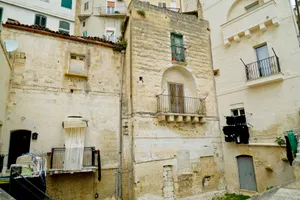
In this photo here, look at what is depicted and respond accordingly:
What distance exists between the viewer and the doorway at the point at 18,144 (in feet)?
26.6

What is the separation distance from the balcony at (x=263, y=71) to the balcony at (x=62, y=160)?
8729 millimetres

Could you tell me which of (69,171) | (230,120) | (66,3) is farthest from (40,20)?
(230,120)

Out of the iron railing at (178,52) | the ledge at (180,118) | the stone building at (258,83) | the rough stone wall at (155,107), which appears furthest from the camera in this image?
the iron railing at (178,52)

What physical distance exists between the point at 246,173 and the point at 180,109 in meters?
4.89

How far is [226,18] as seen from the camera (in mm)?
12180

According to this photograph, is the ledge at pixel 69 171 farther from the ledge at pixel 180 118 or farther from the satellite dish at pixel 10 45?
the satellite dish at pixel 10 45

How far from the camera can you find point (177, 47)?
12.0 metres

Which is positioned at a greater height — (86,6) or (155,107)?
(86,6)

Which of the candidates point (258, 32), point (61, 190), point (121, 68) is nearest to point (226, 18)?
point (258, 32)

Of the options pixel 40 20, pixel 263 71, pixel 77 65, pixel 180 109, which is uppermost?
pixel 40 20

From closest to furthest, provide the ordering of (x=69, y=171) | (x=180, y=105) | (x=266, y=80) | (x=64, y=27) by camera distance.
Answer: (x=69, y=171) → (x=266, y=80) → (x=180, y=105) → (x=64, y=27)

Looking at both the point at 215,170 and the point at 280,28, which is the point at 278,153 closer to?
the point at 215,170

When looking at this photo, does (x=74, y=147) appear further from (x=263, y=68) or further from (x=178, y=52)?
(x=263, y=68)

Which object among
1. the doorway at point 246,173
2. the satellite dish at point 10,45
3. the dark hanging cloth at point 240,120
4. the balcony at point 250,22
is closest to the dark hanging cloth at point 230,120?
the dark hanging cloth at point 240,120
